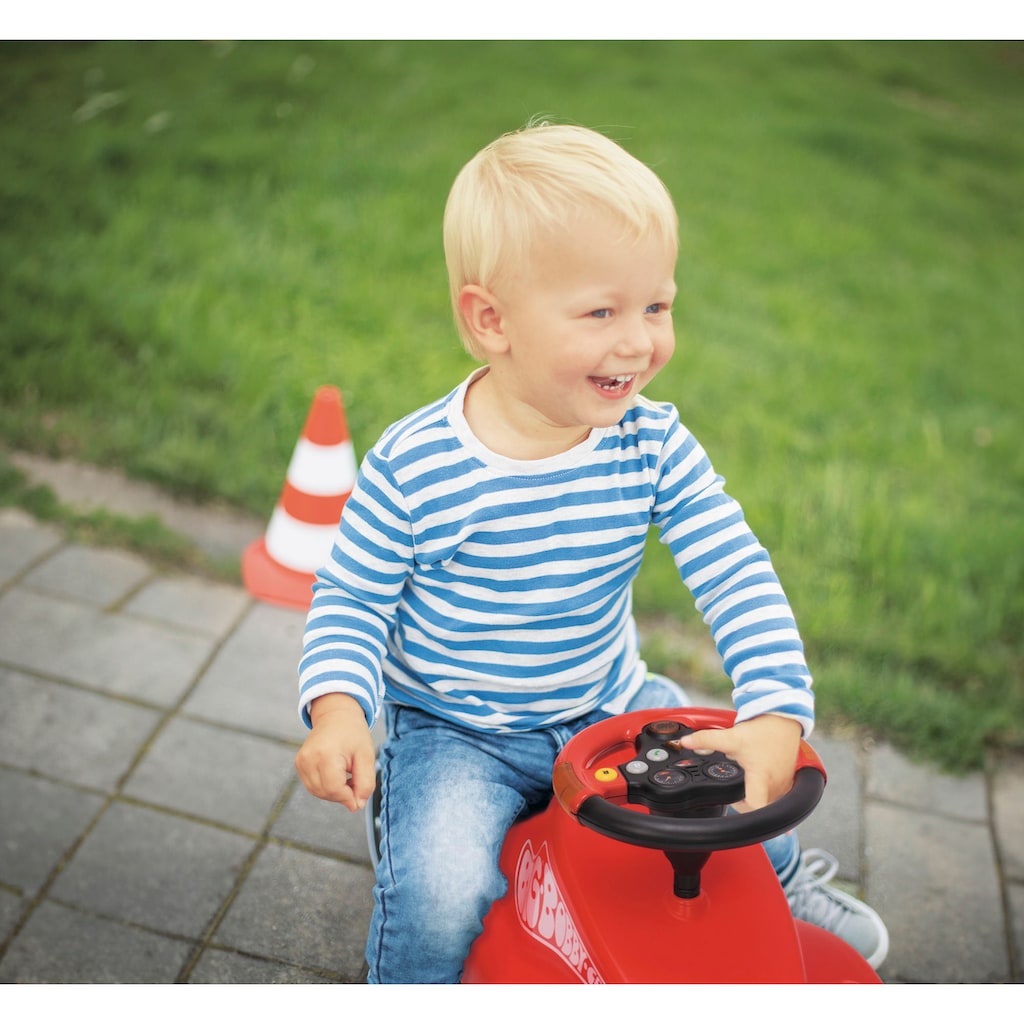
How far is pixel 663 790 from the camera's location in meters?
1.23

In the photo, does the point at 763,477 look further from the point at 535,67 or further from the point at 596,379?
the point at 535,67

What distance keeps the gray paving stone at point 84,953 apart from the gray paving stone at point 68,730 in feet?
1.11

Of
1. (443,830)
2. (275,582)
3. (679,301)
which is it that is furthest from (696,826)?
(679,301)

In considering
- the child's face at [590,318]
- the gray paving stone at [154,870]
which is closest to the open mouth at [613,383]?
the child's face at [590,318]

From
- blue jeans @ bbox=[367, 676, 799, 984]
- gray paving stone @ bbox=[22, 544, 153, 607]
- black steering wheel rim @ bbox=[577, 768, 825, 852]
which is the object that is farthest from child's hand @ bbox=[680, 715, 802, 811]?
gray paving stone @ bbox=[22, 544, 153, 607]

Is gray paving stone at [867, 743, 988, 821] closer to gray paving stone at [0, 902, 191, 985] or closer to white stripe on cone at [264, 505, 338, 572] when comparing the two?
white stripe on cone at [264, 505, 338, 572]

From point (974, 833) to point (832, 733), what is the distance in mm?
377

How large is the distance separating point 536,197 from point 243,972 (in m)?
1.42

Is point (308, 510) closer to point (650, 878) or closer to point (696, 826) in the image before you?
point (650, 878)

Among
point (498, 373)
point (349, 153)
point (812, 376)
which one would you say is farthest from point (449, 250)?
point (349, 153)

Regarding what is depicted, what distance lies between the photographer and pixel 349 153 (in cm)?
523

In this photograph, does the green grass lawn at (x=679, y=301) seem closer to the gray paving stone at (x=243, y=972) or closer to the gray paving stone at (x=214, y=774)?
the gray paving stone at (x=214, y=774)

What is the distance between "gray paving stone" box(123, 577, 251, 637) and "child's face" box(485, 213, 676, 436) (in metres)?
1.57

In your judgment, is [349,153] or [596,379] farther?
[349,153]
